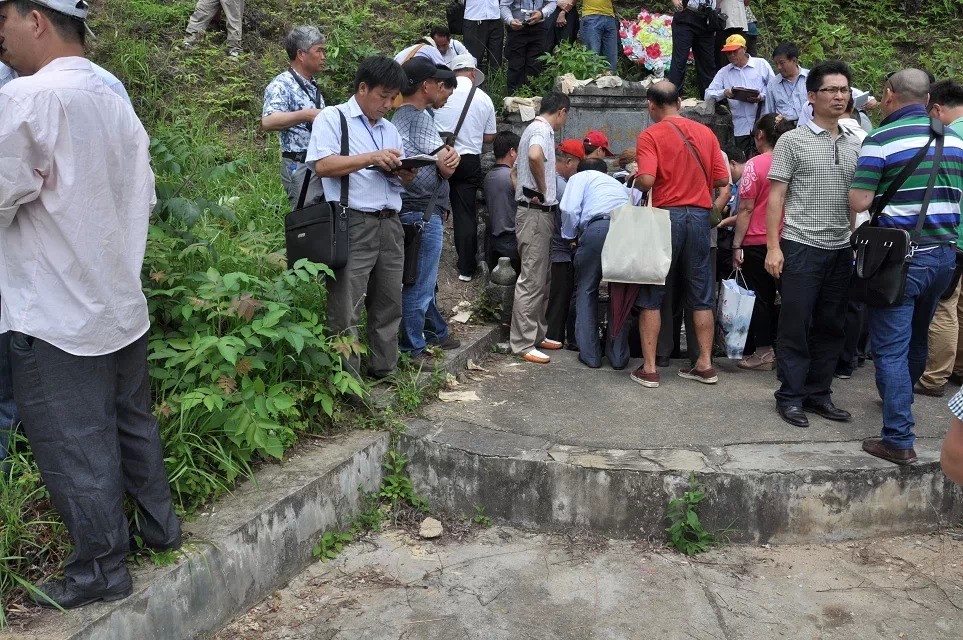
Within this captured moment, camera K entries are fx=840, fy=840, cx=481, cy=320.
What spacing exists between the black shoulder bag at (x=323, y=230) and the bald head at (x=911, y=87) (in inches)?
114

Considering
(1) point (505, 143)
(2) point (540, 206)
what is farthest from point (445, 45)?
(2) point (540, 206)

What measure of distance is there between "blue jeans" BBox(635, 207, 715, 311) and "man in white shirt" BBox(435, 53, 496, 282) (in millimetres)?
1845

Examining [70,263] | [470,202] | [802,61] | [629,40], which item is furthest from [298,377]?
[802,61]

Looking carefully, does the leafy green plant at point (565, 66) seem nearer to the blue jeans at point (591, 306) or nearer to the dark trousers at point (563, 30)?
the dark trousers at point (563, 30)

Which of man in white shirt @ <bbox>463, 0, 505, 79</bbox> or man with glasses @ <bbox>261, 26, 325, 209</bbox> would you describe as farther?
man in white shirt @ <bbox>463, 0, 505, 79</bbox>

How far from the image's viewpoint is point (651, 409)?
16.6 ft

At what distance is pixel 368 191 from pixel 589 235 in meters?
2.00

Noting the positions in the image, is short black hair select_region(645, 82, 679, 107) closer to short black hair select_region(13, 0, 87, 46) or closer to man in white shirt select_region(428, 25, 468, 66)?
man in white shirt select_region(428, 25, 468, 66)

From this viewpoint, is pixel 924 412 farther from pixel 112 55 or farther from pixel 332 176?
pixel 112 55

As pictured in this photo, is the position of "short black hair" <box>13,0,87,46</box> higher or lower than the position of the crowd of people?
higher

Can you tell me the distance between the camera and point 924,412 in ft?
16.9

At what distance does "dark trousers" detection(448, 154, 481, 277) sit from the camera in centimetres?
682

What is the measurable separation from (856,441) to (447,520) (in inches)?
89.7

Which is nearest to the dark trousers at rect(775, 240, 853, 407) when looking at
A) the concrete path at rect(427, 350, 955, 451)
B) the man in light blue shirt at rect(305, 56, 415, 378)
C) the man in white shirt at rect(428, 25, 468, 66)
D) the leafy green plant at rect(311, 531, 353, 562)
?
the concrete path at rect(427, 350, 955, 451)
